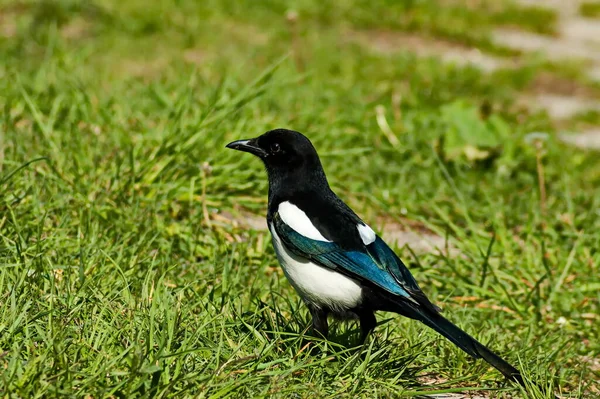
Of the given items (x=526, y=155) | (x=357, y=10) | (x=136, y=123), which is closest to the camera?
(x=136, y=123)

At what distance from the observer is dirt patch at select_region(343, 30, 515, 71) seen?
888 centimetres

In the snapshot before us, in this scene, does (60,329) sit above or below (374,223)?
above

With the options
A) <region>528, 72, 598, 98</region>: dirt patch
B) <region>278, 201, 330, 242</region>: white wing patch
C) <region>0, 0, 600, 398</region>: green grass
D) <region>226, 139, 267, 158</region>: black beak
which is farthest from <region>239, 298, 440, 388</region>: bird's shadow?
<region>528, 72, 598, 98</region>: dirt patch

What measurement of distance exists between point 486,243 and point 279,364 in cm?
222

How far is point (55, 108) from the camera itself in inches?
208

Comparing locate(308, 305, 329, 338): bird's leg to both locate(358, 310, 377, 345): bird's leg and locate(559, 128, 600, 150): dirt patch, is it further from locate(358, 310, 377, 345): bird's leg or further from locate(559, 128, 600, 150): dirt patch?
locate(559, 128, 600, 150): dirt patch

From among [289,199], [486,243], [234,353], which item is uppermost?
[289,199]

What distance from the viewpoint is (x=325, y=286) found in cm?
331

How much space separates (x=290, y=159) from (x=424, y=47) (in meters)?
5.89

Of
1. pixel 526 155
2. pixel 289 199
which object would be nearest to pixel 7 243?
pixel 289 199

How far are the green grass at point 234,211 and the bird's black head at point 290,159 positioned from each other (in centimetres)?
54

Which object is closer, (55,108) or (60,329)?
(60,329)

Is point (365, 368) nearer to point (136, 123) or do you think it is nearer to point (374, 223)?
point (374, 223)

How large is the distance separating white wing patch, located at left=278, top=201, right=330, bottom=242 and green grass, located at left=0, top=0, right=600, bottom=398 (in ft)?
1.19
